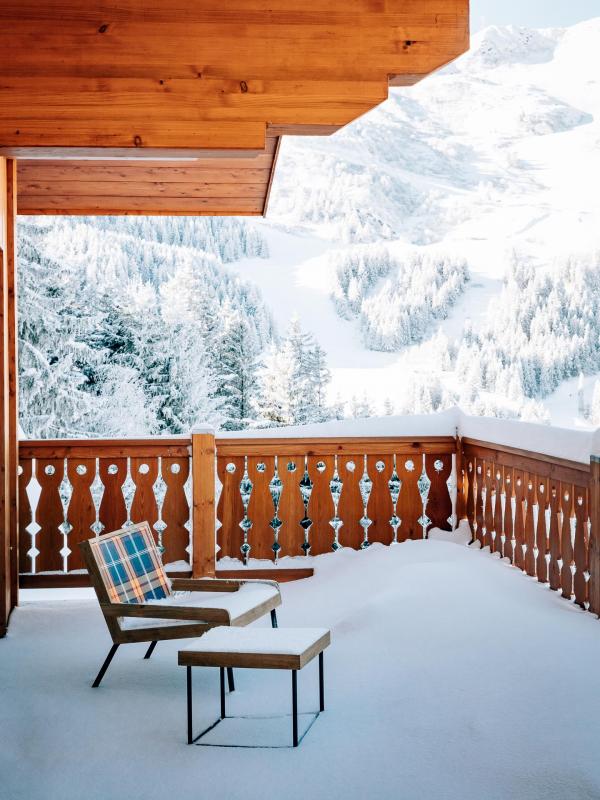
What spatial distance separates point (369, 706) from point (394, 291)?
882 inches

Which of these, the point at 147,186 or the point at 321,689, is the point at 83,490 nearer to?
the point at 147,186

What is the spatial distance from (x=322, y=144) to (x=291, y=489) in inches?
939

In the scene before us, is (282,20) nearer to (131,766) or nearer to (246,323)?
(131,766)

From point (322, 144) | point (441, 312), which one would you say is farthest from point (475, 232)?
point (322, 144)

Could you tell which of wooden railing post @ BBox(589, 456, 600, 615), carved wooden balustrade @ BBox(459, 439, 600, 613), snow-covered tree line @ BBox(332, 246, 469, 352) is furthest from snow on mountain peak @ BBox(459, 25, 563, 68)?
wooden railing post @ BBox(589, 456, 600, 615)

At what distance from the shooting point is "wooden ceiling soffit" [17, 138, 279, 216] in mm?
5328

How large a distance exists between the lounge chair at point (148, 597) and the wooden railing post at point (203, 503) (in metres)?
1.09

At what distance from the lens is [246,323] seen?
2491cm

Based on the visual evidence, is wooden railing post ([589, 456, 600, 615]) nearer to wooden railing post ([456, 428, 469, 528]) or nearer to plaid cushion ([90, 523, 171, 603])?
wooden railing post ([456, 428, 469, 528])

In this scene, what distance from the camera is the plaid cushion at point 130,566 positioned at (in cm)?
388

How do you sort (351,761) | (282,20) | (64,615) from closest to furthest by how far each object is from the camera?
1. (351,761)
2. (282,20)
3. (64,615)

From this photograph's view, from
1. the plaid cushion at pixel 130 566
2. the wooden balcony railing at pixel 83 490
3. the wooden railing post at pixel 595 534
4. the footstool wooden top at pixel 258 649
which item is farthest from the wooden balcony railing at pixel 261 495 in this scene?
the footstool wooden top at pixel 258 649

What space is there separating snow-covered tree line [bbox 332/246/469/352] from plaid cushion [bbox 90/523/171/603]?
66.8ft

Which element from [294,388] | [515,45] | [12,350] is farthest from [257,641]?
[515,45]
